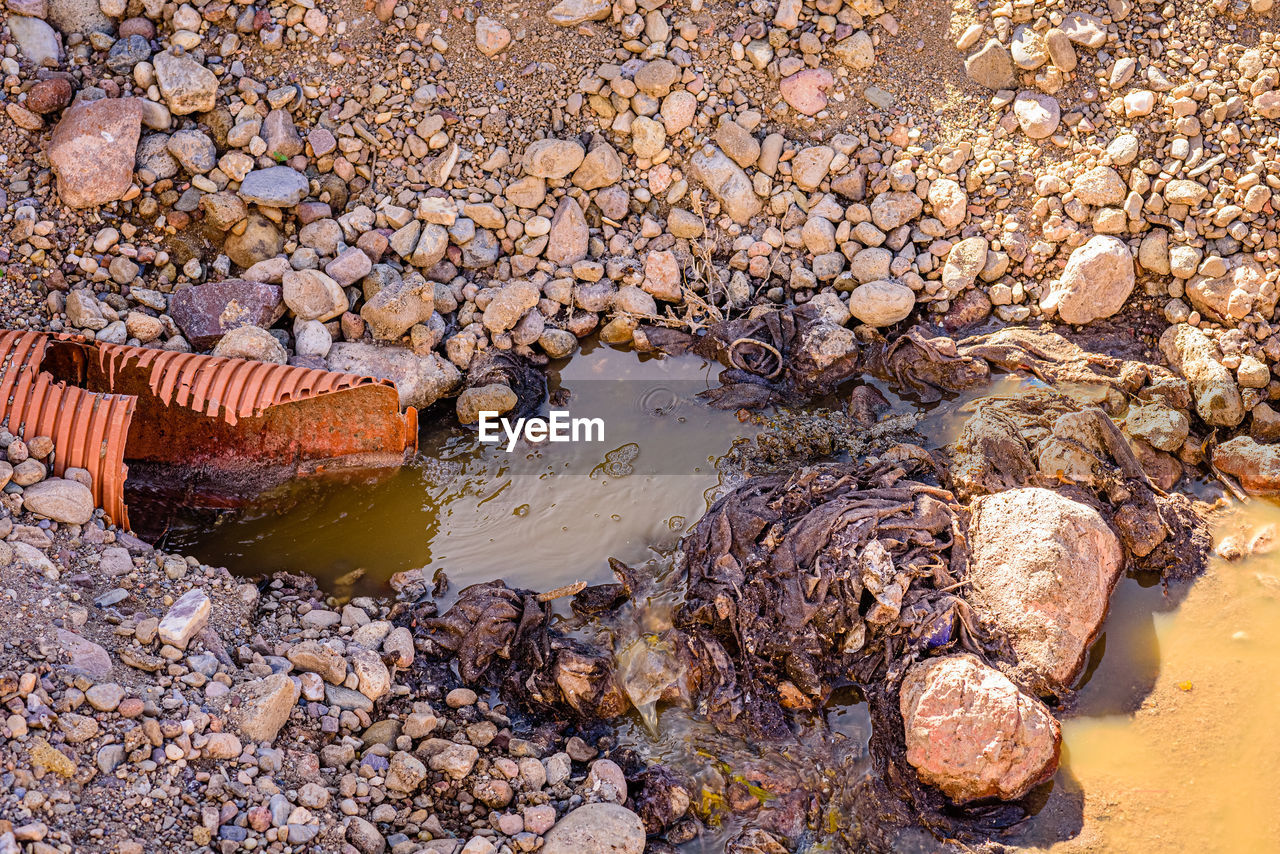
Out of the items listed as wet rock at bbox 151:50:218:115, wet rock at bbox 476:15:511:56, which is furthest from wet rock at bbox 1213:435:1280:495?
wet rock at bbox 151:50:218:115

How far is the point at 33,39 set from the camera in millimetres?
6324

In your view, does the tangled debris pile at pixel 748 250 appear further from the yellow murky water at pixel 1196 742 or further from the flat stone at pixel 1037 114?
the yellow murky water at pixel 1196 742

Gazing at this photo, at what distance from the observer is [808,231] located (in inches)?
267

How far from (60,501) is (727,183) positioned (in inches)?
193

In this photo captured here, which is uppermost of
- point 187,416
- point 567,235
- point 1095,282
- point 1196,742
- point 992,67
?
point 992,67

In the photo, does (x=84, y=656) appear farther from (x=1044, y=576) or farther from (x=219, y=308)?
(x=1044, y=576)

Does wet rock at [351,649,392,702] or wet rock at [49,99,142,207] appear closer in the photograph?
wet rock at [351,649,392,702]

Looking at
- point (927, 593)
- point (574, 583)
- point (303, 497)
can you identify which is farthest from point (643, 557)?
point (303, 497)

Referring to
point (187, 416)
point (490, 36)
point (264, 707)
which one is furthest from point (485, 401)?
point (490, 36)

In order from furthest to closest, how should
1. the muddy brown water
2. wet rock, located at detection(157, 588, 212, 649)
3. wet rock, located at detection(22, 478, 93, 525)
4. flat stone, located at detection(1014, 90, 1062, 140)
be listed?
1. flat stone, located at detection(1014, 90, 1062, 140)
2. wet rock, located at detection(22, 478, 93, 525)
3. the muddy brown water
4. wet rock, located at detection(157, 588, 212, 649)

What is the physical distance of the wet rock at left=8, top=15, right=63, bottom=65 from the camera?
6.31m

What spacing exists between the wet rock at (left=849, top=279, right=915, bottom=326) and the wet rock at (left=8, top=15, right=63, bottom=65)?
238 inches

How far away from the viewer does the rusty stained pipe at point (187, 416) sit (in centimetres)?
507

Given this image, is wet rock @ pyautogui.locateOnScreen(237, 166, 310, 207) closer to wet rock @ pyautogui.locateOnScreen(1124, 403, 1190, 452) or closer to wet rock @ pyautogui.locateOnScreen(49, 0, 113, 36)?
wet rock @ pyautogui.locateOnScreen(49, 0, 113, 36)
